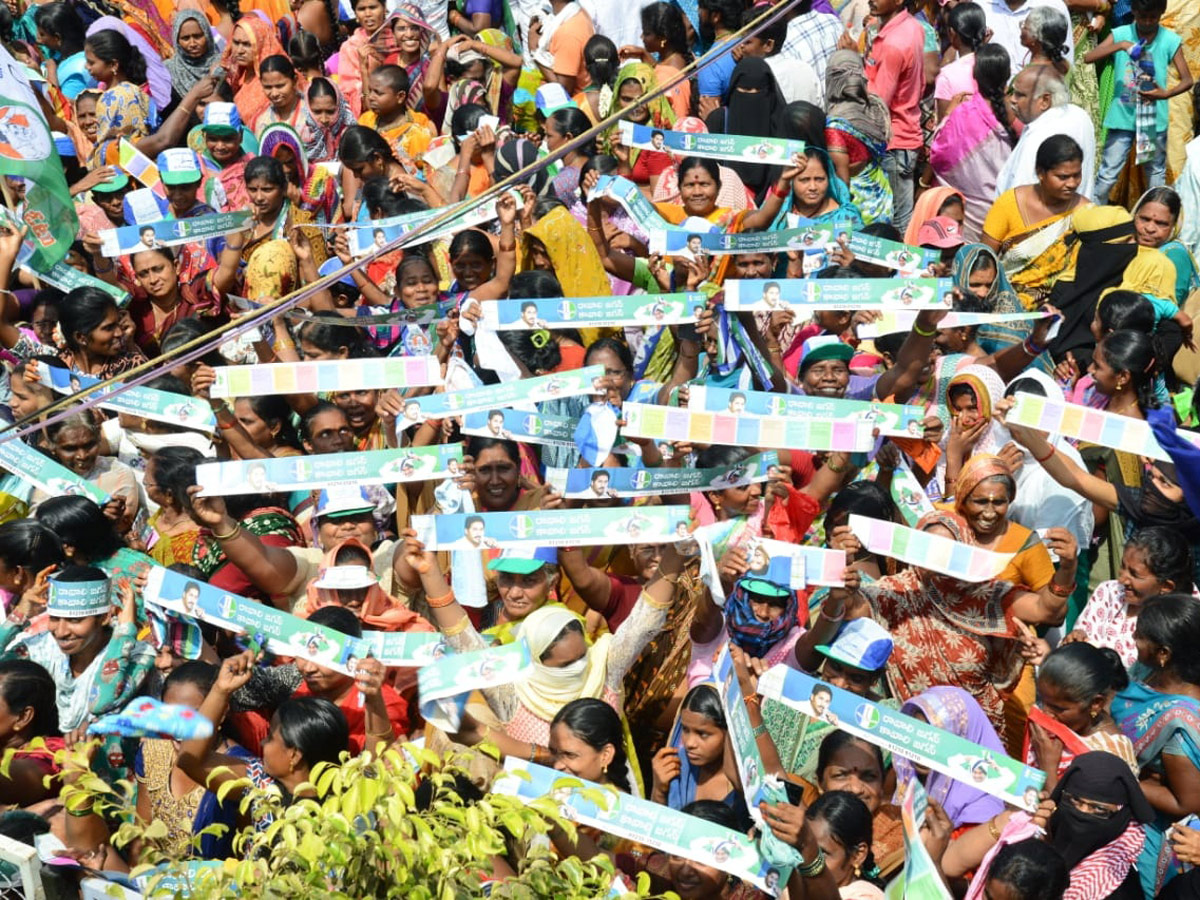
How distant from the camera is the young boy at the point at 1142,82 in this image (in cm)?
930

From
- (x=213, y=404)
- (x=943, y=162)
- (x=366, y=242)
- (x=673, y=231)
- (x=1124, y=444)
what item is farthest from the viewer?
(x=943, y=162)

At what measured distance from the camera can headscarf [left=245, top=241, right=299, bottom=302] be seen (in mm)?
8164

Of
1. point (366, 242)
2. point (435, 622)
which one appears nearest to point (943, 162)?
point (366, 242)

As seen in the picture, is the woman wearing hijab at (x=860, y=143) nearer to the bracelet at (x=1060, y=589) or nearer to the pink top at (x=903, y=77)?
the pink top at (x=903, y=77)

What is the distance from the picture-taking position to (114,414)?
7.80 metres

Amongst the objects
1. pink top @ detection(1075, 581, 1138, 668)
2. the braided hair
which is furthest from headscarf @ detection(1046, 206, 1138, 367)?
pink top @ detection(1075, 581, 1138, 668)

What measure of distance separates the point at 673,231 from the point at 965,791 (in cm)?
270

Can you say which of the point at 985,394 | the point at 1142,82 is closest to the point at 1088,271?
the point at 985,394

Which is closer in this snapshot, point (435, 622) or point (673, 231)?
point (435, 622)

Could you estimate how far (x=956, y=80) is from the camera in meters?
9.55

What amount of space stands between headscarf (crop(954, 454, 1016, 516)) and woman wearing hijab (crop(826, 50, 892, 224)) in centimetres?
309

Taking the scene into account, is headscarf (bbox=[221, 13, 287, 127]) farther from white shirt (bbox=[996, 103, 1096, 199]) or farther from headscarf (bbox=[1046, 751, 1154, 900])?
headscarf (bbox=[1046, 751, 1154, 900])

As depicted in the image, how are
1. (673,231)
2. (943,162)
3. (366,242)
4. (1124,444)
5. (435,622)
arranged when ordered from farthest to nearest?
(943,162)
(366,242)
(673,231)
(435,622)
(1124,444)

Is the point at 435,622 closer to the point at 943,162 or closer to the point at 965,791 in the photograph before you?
the point at 965,791
